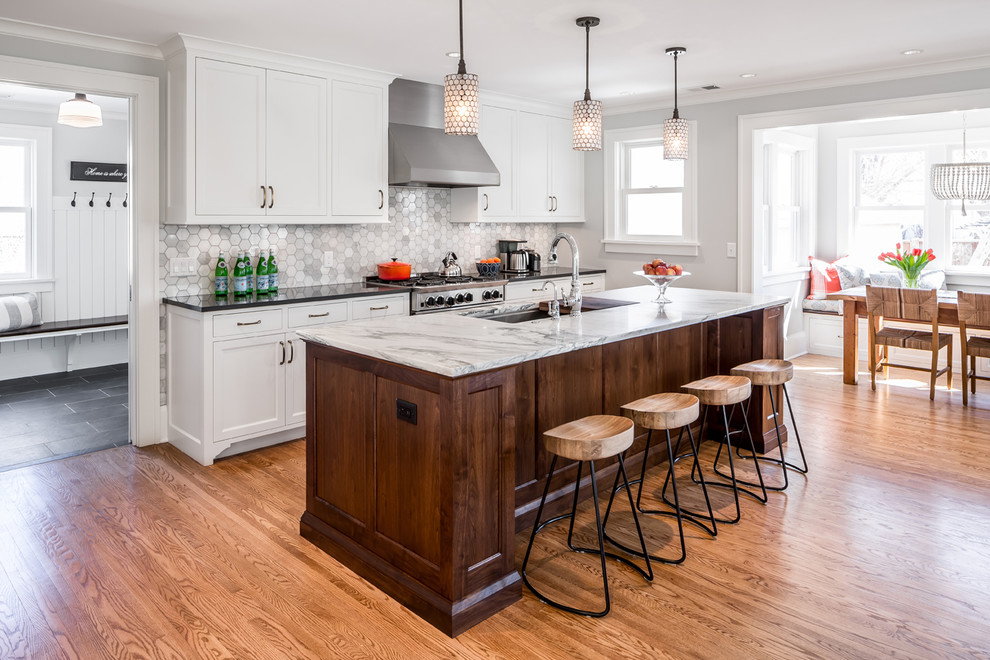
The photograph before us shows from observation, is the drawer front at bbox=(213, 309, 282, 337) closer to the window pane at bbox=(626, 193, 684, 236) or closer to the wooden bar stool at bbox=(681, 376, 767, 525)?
the wooden bar stool at bbox=(681, 376, 767, 525)

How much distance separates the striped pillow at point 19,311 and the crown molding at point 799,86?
5410mm

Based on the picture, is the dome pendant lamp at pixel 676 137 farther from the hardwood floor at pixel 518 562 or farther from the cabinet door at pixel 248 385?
the cabinet door at pixel 248 385

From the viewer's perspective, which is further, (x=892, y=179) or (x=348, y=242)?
(x=892, y=179)

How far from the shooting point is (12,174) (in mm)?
6137

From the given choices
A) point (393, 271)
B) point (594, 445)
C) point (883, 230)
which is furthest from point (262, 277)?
point (883, 230)

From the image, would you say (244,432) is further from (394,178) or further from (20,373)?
(20,373)

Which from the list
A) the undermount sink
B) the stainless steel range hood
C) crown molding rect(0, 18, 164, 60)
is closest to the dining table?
the undermount sink

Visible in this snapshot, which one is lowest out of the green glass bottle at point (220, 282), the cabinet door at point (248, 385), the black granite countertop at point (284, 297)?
the cabinet door at point (248, 385)

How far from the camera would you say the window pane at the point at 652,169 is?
21.3ft

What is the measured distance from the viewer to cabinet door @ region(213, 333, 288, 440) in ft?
13.4

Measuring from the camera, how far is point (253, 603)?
101 inches

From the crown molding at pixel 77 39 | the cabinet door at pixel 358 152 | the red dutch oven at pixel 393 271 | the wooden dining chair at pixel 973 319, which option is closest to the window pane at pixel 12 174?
the crown molding at pixel 77 39

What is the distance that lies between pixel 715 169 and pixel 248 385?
14.1 ft

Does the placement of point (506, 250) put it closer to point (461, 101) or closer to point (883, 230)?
point (461, 101)
